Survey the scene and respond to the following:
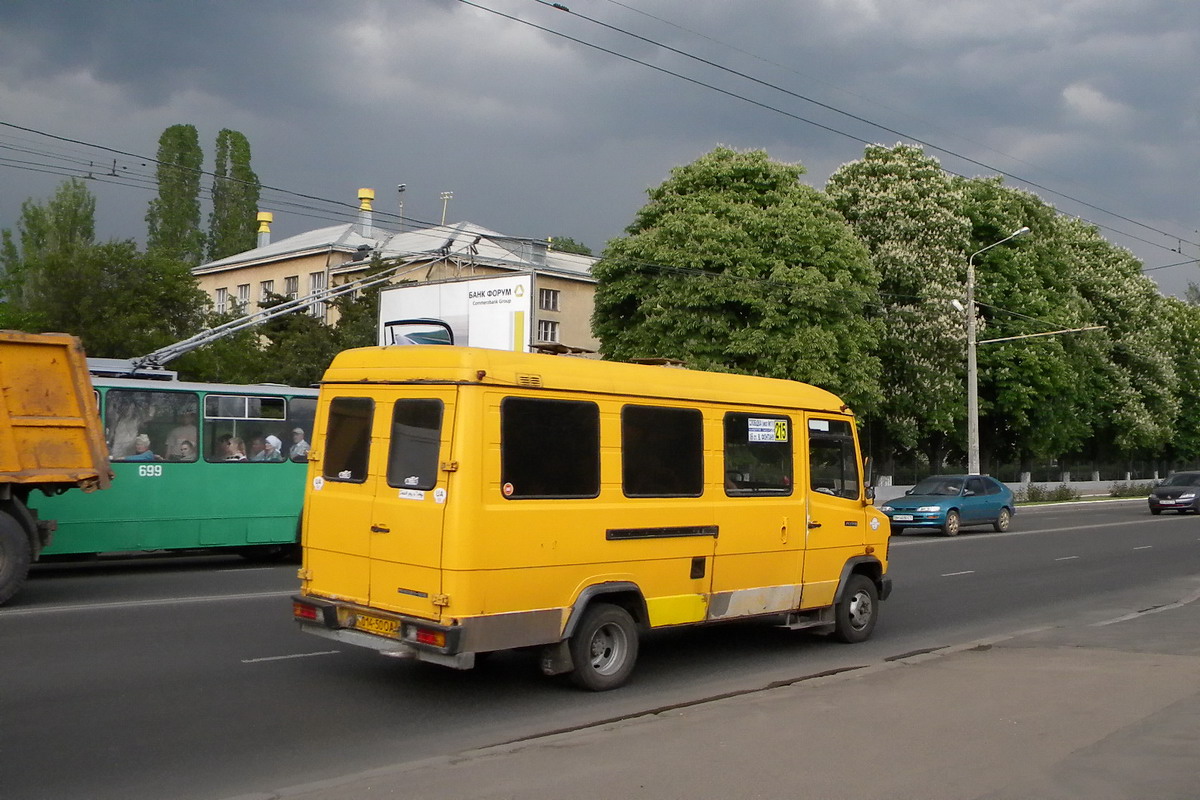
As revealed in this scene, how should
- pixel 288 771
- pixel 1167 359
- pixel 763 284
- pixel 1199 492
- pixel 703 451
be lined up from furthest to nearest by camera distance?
pixel 1167 359
pixel 1199 492
pixel 763 284
pixel 703 451
pixel 288 771

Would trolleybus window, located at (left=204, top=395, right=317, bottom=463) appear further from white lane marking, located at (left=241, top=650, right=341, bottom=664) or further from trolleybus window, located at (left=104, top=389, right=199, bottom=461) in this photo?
white lane marking, located at (left=241, top=650, right=341, bottom=664)

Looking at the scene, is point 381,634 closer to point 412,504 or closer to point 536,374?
point 412,504

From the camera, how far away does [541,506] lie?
8.23 metres

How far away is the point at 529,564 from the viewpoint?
812cm

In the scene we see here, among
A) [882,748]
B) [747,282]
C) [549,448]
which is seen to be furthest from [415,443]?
[747,282]

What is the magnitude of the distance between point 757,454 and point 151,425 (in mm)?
10304

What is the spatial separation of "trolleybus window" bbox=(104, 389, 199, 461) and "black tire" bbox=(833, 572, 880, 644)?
33.6 feet

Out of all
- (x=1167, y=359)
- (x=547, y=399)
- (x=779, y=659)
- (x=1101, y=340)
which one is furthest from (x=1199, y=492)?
(x=547, y=399)

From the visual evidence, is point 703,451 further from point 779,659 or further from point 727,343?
point 727,343

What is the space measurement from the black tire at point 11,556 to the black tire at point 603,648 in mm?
7090

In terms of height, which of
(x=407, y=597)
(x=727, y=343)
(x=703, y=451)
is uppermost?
(x=727, y=343)

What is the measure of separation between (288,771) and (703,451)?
171 inches

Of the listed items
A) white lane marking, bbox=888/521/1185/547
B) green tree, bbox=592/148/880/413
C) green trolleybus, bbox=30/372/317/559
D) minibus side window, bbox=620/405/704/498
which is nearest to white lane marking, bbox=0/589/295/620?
green trolleybus, bbox=30/372/317/559

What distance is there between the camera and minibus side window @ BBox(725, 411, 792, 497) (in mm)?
9883
